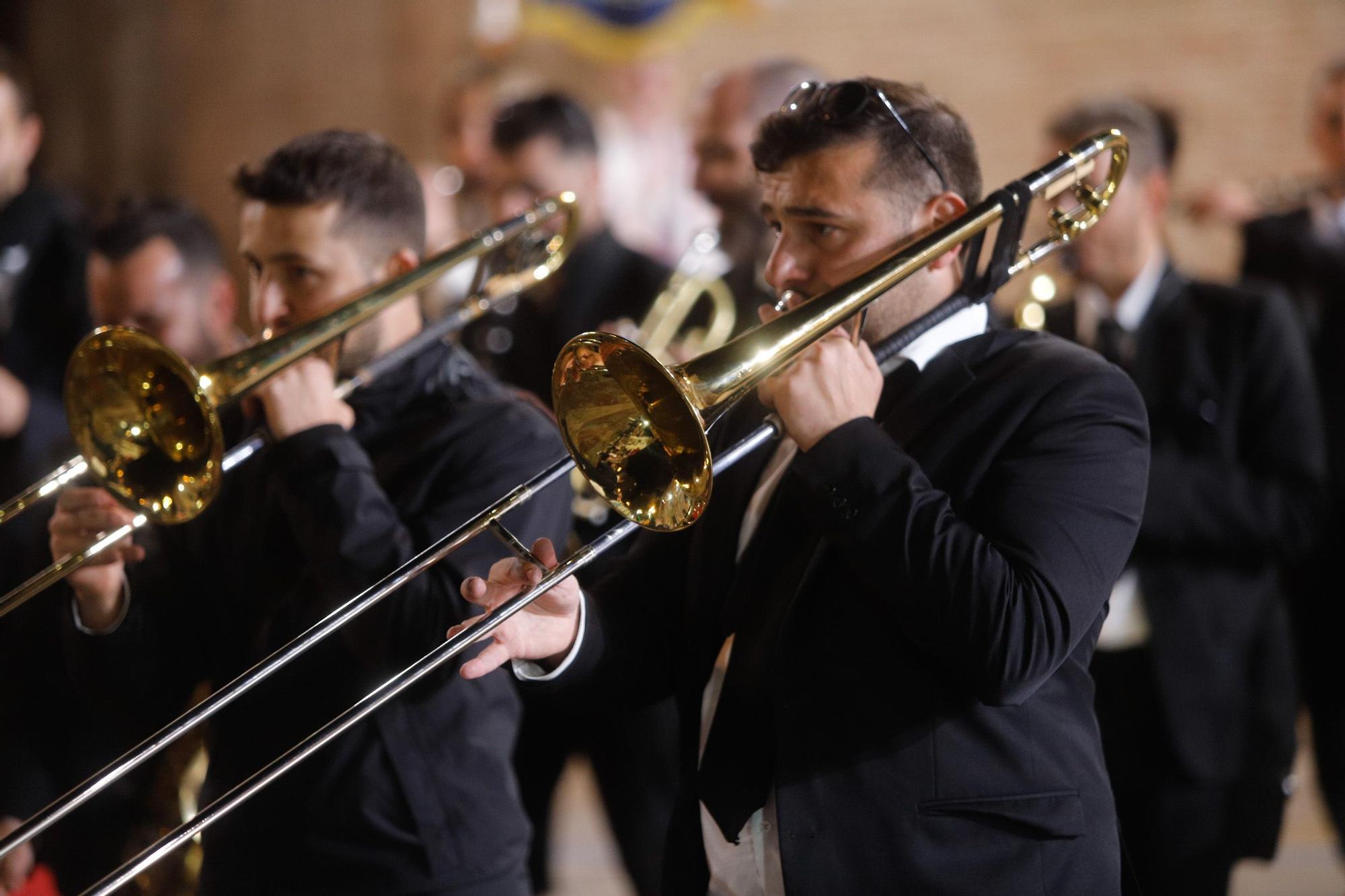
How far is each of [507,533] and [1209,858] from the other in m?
1.87

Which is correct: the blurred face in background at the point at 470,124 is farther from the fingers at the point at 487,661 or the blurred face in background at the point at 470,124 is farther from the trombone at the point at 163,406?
the fingers at the point at 487,661

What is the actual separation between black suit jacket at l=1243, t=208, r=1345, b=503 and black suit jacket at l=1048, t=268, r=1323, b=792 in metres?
0.58

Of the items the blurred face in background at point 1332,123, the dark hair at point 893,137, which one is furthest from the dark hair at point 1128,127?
the dark hair at point 893,137

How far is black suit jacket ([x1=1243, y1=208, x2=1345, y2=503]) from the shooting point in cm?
389

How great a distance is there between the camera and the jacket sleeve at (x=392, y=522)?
2.10 m

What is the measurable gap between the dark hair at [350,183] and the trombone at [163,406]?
20cm

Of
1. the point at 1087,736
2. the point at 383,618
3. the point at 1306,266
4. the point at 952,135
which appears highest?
the point at 952,135

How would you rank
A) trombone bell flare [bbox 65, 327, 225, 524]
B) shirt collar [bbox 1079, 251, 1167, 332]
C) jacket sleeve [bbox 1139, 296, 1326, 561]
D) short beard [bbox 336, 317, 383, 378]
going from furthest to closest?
1. shirt collar [bbox 1079, 251, 1167, 332]
2. jacket sleeve [bbox 1139, 296, 1326, 561]
3. short beard [bbox 336, 317, 383, 378]
4. trombone bell flare [bbox 65, 327, 225, 524]

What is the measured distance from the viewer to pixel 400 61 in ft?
26.2

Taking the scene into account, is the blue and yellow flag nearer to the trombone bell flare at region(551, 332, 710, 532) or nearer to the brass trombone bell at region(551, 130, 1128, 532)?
the brass trombone bell at region(551, 130, 1128, 532)

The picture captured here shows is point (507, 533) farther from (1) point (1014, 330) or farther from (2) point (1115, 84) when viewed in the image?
(2) point (1115, 84)

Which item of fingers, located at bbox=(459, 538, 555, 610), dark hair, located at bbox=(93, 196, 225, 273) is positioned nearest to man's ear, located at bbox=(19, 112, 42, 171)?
dark hair, located at bbox=(93, 196, 225, 273)

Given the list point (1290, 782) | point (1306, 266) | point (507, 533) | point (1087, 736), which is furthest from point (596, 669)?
point (1306, 266)

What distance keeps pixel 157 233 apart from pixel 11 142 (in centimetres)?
77
